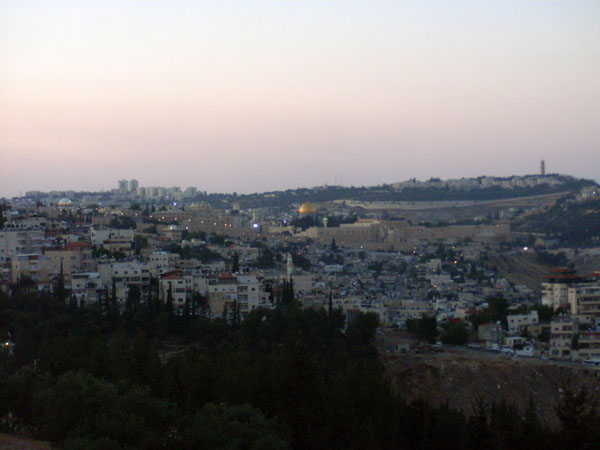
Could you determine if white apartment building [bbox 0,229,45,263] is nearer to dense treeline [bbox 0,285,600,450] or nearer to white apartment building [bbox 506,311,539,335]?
dense treeline [bbox 0,285,600,450]

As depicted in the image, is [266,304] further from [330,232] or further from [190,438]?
[330,232]

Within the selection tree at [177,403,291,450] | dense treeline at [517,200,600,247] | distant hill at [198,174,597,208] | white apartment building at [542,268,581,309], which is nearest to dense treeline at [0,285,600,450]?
tree at [177,403,291,450]

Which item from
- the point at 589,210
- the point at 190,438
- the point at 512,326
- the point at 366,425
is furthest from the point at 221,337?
the point at 589,210

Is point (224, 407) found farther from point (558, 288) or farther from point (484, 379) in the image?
point (558, 288)

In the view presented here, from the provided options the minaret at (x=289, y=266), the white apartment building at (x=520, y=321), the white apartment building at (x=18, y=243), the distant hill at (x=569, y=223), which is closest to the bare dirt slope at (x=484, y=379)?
the white apartment building at (x=520, y=321)

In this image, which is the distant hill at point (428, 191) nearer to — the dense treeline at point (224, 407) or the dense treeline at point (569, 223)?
the dense treeline at point (569, 223)

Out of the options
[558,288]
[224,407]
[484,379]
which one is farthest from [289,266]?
[224,407]
